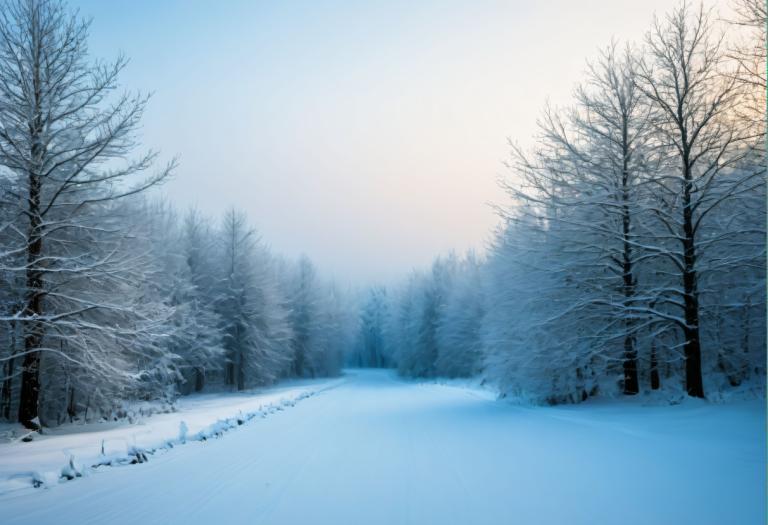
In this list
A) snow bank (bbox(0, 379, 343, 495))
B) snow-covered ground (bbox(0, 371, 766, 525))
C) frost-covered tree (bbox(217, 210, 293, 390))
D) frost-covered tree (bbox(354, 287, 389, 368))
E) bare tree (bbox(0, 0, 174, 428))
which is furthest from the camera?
frost-covered tree (bbox(354, 287, 389, 368))

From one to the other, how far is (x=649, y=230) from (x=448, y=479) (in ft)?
28.5

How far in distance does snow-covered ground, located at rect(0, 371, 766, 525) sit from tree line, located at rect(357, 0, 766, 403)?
11.0 feet

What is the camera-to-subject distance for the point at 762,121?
32.6ft

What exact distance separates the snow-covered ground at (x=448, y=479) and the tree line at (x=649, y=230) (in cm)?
335

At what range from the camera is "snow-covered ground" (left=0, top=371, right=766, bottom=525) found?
14.4 feet

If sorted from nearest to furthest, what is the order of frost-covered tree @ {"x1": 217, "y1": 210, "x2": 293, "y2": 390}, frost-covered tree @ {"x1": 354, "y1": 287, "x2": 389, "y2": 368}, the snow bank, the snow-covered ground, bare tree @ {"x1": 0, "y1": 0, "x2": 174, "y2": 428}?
the snow-covered ground < the snow bank < bare tree @ {"x1": 0, "y1": 0, "x2": 174, "y2": 428} < frost-covered tree @ {"x1": 217, "y1": 210, "x2": 293, "y2": 390} < frost-covered tree @ {"x1": 354, "y1": 287, "x2": 389, "y2": 368}

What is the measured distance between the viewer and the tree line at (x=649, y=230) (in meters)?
10.7

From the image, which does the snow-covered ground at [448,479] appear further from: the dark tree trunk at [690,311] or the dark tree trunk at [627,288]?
the dark tree trunk at [627,288]

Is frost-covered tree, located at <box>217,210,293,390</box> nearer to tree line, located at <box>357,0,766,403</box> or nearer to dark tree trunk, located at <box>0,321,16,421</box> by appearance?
dark tree trunk, located at <box>0,321,16,421</box>

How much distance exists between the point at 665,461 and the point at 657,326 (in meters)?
8.21

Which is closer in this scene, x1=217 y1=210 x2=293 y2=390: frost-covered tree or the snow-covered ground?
the snow-covered ground

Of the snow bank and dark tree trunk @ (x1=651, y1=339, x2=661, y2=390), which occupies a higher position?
dark tree trunk @ (x1=651, y1=339, x2=661, y2=390)

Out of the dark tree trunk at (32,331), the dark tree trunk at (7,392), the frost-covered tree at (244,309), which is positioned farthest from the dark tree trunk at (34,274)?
the frost-covered tree at (244,309)

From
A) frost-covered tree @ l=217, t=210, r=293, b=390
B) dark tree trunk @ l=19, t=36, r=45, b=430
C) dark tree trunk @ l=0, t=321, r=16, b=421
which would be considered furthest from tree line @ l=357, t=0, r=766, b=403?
frost-covered tree @ l=217, t=210, r=293, b=390
